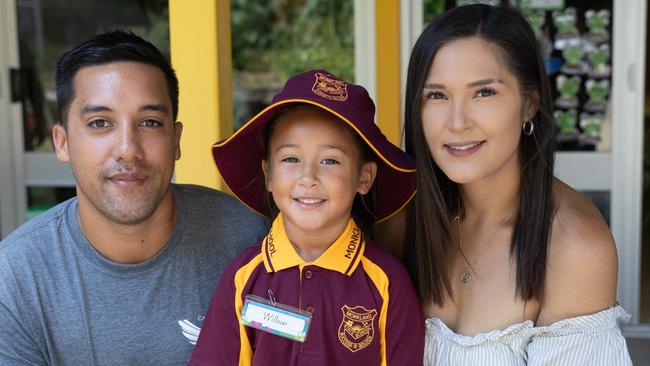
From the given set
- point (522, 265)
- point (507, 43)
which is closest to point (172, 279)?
point (522, 265)

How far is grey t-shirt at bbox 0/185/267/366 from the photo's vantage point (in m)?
2.06

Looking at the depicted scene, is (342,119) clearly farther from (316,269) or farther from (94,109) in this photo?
(94,109)

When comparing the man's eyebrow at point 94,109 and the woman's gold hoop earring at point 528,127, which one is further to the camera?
the man's eyebrow at point 94,109

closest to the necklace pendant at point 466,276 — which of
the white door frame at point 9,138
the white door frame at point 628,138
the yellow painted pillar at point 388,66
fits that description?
the yellow painted pillar at point 388,66

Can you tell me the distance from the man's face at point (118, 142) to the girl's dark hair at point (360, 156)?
0.32 m

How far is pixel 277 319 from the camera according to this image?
6.45ft

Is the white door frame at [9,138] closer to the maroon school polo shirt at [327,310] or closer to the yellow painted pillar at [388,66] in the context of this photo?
the yellow painted pillar at [388,66]

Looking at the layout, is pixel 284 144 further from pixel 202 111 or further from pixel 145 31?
pixel 145 31

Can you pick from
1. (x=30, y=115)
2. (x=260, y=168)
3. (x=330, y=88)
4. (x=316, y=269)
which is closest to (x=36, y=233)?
(x=260, y=168)

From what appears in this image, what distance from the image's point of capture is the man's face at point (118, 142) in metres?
2.12

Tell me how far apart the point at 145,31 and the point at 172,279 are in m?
4.58

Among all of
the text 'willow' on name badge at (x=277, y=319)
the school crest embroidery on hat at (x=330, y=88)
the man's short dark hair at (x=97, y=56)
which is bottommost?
the text 'willow' on name badge at (x=277, y=319)

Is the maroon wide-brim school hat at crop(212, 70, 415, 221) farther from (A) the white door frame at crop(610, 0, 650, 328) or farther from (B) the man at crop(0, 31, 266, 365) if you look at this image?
(A) the white door frame at crop(610, 0, 650, 328)

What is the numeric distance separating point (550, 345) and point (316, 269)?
651 millimetres
